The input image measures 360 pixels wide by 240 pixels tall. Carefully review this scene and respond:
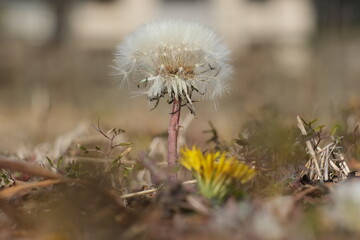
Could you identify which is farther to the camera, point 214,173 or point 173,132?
point 173,132

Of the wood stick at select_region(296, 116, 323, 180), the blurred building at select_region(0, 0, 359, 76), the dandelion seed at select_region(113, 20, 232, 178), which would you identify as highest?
the dandelion seed at select_region(113, 20, 232, 178)

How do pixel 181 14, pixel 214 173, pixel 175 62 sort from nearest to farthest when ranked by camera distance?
pixel 214 173 → pixel 175 62 → pixel 181 14

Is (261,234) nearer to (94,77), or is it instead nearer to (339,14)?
(94,77)

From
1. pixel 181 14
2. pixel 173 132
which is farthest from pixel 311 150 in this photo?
pixel 181 14

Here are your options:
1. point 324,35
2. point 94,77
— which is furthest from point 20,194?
point 324,35

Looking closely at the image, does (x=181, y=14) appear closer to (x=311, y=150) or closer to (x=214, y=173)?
(x=311, y=150)

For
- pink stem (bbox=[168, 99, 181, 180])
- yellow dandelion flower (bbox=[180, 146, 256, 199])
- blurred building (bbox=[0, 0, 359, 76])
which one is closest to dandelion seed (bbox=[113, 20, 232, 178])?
pink stem (bbox=[168, 99, 181, 180])

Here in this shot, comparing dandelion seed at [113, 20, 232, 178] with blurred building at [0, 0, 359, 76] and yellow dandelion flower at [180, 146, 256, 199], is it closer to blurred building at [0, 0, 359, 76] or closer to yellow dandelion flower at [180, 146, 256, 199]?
yellow dandelion flower at [180, 146, 256, 199]

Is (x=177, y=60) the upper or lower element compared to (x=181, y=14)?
upper

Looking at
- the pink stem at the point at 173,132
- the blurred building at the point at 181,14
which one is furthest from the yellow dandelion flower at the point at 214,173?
the blurred building at the point at 181,14
